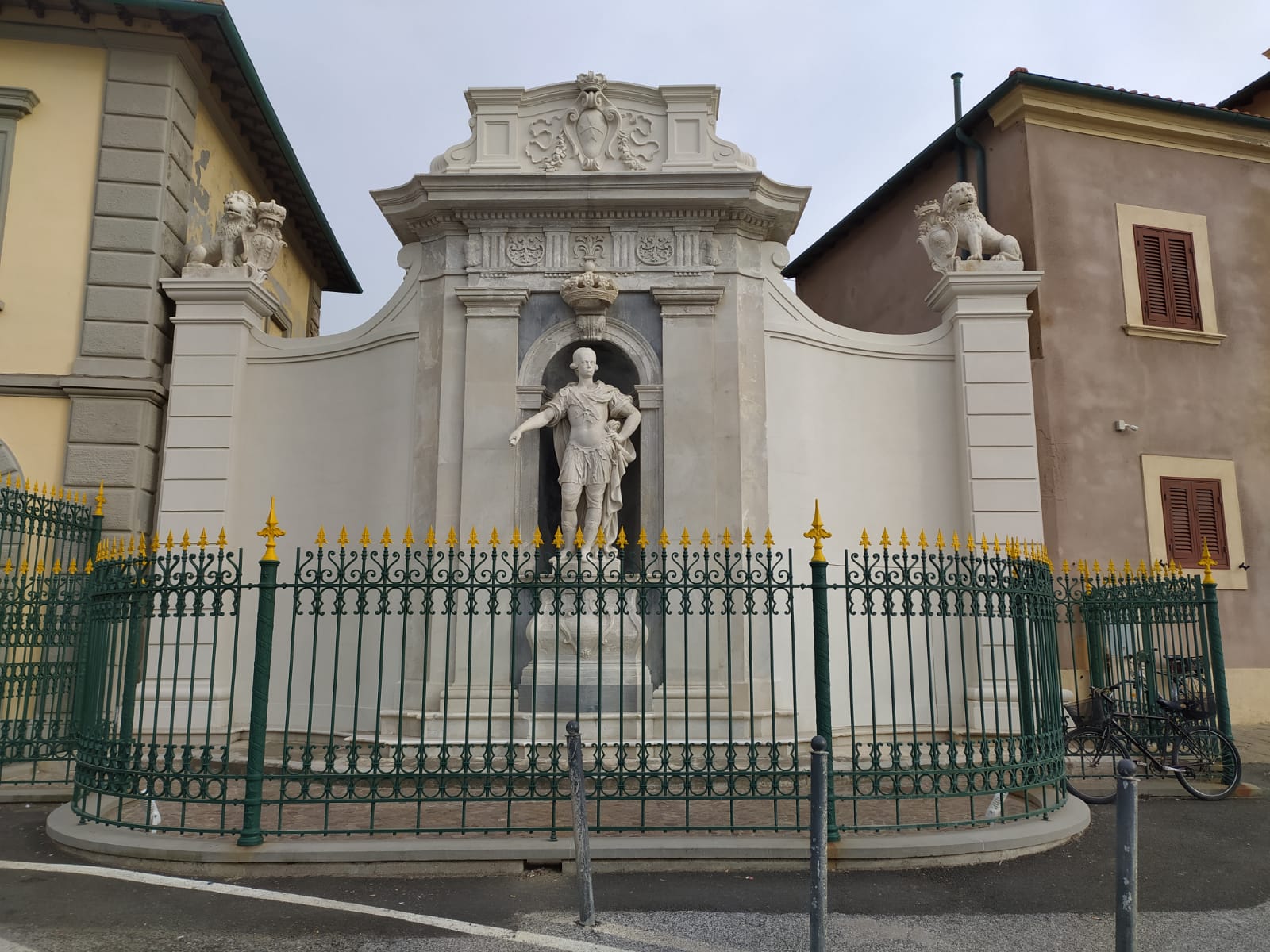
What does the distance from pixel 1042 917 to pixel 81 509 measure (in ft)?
34.3

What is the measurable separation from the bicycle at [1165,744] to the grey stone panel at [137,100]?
1267 centimetres

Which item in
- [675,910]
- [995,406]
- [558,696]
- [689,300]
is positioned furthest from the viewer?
[995,406]

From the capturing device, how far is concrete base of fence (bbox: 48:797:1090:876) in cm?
630

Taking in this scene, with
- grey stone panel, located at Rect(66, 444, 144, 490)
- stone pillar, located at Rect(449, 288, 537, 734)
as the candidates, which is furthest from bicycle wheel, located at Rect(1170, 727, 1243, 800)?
grey stone panel, located at Rect(66, 444, 144, 490)

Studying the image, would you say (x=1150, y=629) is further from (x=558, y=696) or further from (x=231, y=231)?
(x=231, y=231)

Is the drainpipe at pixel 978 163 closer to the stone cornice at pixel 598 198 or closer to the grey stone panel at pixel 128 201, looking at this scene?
the stone cornice at pixel 598 198

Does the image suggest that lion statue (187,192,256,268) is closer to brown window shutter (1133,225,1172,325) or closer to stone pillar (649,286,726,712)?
stone pillar (649,286,726,712)

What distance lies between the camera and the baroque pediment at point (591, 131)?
36.5 feet

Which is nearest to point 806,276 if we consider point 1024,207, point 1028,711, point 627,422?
point 1024,207

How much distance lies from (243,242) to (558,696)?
A: 6.89 meters

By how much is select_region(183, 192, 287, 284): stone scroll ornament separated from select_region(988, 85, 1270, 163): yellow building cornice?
10.3 metres

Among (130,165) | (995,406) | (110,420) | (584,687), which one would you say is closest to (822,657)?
(584,687)

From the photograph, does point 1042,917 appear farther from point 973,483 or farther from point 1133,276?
point 1133,276

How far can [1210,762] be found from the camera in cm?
941
